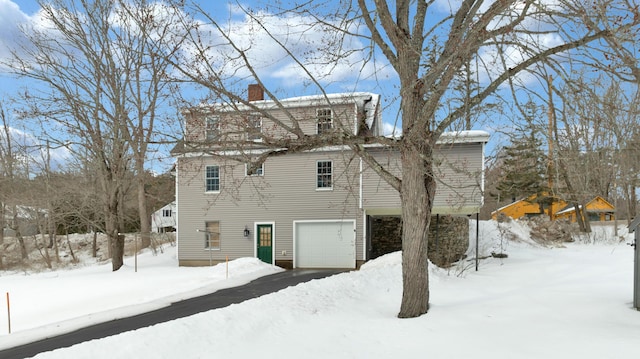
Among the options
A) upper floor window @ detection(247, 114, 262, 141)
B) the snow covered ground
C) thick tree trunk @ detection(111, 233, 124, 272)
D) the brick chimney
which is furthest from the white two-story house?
upper floor window @ detection(247, 114, 262, 141)

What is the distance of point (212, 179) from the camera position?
20844 mm

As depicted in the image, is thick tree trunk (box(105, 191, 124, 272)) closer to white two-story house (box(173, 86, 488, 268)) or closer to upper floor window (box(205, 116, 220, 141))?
white two-story house (box(173, 86, 488, 268))

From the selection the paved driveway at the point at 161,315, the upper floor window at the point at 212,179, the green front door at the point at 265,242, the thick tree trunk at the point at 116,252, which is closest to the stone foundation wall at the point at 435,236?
the green front door at the point at 265,242

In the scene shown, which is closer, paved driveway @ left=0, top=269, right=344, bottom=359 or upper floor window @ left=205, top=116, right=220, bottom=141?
paved driveway @ left=0, top=269, right=344, bottom=359

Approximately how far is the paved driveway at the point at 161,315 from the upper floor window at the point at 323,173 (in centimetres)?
502

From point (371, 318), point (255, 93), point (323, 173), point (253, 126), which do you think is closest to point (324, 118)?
point (253, 126)

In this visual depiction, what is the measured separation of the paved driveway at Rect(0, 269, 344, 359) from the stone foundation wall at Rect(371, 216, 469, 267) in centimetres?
668

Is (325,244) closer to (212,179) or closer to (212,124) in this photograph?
(212,179)

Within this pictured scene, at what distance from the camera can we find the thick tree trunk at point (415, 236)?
24.6 ft

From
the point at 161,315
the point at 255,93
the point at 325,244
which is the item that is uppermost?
the point at 255,93

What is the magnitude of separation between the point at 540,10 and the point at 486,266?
12815 mm

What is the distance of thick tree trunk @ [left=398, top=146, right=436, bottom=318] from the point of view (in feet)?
24.6

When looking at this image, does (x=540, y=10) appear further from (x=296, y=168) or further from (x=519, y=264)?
(x=296, y=168)

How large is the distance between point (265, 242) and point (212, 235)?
263cm
